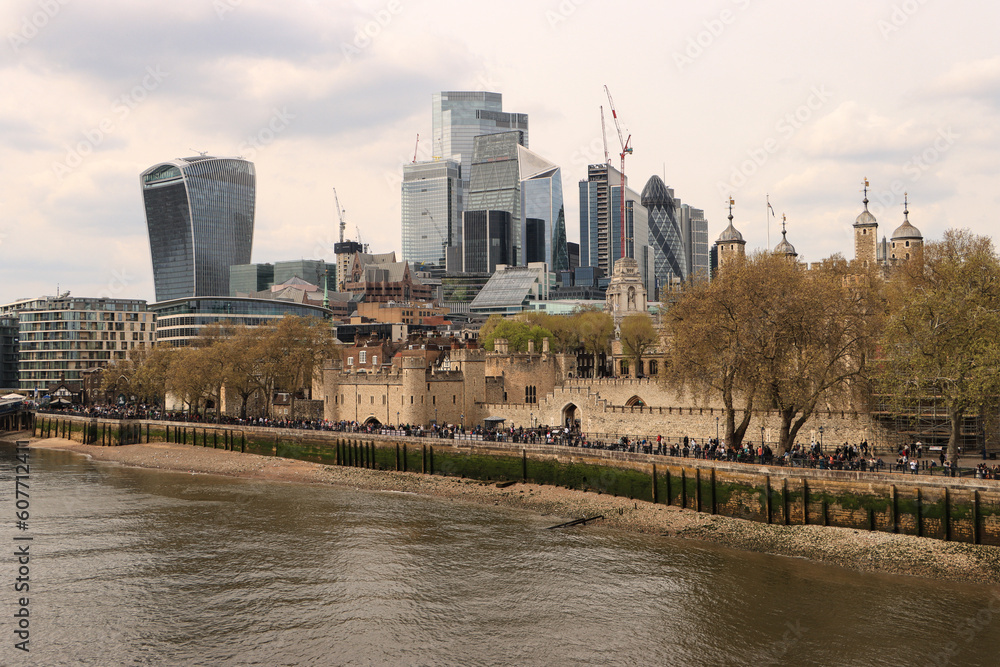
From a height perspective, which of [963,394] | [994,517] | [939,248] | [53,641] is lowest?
[53,641]

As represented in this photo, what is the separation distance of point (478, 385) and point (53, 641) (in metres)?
48.7

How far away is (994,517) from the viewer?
119 ft

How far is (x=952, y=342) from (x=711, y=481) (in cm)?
1434

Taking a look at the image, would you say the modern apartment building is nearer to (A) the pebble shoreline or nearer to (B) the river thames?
(A) the pebble shoreline

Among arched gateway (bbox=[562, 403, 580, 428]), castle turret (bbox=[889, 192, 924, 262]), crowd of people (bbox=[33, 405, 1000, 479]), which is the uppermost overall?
castle turret (bbox=[889, 192, 924, 262])

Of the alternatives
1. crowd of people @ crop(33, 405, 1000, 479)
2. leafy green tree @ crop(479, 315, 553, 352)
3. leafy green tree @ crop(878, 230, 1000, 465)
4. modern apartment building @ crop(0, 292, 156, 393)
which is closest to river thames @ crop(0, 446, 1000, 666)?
crowd of people @ crop(33, 405, 1000, 479)

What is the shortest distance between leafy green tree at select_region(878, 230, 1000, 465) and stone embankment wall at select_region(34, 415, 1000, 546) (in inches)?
159

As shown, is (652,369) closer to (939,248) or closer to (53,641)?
(939,248)

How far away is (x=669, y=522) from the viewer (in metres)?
45.1

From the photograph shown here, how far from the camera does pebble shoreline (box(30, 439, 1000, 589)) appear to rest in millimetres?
36250

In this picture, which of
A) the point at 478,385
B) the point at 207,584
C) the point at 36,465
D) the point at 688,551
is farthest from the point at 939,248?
the point at 36,465

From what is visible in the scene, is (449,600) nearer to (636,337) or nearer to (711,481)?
(711,481)

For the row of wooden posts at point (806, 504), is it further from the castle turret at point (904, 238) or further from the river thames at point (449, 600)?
the castle turret at point (904, 238)

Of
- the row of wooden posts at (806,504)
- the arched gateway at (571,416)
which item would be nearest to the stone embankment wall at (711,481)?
the row of wooden posts at (806,504)
